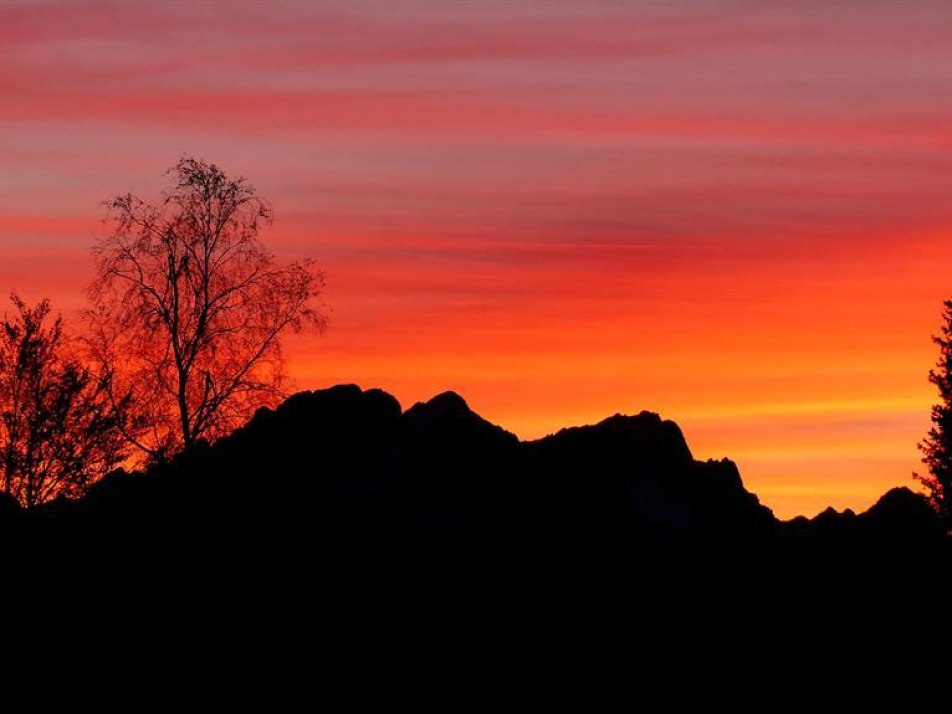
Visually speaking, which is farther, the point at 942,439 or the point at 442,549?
the point at 942,439

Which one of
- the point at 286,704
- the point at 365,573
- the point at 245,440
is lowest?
the point at 286,704

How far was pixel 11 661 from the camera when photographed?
3450 centimetres

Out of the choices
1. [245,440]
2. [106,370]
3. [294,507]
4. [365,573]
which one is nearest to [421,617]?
[365,573]

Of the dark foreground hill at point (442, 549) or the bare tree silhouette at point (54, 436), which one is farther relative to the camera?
the bare tree silhouette at point (54, 436)

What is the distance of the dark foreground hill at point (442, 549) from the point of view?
36.0m

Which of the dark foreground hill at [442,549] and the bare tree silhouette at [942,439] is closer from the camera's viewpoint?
the dark foreground hill at [442,549]

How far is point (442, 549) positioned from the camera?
37219 mm

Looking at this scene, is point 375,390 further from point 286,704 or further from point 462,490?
point 286,704

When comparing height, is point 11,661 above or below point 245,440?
below

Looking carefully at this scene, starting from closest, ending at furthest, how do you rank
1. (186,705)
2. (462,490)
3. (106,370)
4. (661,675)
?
(186,705), (661,675), (462,490), (106,370)

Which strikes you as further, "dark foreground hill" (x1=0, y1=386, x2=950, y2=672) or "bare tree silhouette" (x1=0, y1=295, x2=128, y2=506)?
"bare tree silhouette" (x1=0, y1=295, x2=128, y2=506)

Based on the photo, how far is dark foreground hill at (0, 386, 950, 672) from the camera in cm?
3603

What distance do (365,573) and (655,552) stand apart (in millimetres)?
6920

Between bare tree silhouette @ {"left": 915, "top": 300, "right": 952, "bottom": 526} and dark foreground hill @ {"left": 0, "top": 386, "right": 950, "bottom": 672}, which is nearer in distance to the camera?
dark foreground hill @ {"left": 0, "top": 386, "right": 950, "bottom": 672}
